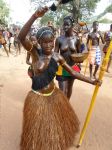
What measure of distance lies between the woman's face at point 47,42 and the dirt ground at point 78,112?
164cm

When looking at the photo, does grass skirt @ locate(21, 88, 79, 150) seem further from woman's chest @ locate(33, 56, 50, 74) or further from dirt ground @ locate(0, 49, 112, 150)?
dirt ground @ locate(0, 49, 112, 150)

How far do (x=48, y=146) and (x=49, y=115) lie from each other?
14.9 inches

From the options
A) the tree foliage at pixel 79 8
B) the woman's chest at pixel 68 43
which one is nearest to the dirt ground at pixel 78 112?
the woman's chest at pixel 68 43

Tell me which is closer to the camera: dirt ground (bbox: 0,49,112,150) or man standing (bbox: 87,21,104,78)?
dirt ground (bbox: 0,49,112,150)

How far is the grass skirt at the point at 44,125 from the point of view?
399 centimetres

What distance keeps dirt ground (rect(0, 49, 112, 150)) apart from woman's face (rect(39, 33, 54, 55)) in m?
1.64

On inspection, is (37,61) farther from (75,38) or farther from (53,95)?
(75,38)

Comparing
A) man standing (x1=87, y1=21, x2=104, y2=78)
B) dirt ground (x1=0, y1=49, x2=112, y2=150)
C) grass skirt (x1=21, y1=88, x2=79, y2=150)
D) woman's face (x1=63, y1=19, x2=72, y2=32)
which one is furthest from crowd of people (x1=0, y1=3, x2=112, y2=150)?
man standing (x1=87, y1=21, x2=104, y2=78)

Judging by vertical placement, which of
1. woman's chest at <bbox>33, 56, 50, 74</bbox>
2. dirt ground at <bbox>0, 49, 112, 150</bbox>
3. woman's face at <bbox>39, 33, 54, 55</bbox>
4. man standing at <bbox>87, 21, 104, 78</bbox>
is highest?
woman's face at <bbox>39, 33, 54, 55</bbox>

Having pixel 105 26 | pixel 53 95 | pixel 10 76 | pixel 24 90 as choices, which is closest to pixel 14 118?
pixel 53 95

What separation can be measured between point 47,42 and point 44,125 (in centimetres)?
102

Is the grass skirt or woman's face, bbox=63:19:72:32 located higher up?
woman's face, bbox=63:19:72:32

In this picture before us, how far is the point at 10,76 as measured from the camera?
11641 mm

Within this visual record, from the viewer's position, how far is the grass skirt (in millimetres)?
3988
